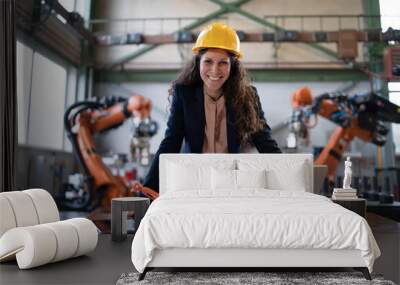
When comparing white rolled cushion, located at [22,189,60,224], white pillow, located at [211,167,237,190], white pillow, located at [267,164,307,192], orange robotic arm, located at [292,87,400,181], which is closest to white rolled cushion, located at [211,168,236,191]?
white pillow, located at [211,167,237,190]

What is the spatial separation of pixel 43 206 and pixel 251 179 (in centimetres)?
162

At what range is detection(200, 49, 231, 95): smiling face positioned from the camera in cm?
337

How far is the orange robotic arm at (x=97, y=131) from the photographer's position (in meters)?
7.06

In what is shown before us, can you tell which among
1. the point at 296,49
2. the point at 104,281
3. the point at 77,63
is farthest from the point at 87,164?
the point at 296,49

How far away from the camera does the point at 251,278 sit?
228cm

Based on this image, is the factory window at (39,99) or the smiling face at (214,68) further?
the factory window at (39,99)

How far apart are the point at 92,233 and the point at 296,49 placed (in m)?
7.95

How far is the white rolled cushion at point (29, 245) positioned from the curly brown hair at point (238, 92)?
1665 millimetres

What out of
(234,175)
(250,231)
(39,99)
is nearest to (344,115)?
(234,175)

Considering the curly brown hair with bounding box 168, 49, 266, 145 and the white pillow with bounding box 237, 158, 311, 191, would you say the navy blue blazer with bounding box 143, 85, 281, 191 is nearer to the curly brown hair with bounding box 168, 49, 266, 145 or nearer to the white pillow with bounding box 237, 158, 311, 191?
the curly brown hair with bounding box 168, 49, 266, 145

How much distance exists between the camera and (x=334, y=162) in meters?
7.29

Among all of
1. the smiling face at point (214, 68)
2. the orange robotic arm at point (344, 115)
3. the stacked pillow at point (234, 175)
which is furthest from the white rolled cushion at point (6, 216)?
the orange robotic arm at point (344, 115)

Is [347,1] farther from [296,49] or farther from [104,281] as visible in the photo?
[104,281]

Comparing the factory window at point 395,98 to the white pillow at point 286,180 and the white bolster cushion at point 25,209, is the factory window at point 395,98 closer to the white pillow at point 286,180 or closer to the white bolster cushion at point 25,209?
the white pillow at point 286,180
